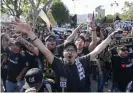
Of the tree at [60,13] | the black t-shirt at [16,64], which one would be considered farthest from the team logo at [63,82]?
the tree at [60,13]

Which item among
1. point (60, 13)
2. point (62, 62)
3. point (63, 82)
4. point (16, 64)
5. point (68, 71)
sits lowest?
point (60, 13)

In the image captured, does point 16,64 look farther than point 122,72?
Yes

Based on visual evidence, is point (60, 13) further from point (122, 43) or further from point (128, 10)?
point (122, 43)

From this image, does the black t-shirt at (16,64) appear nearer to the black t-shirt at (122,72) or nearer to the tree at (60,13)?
the black t-shirt at (122,72)

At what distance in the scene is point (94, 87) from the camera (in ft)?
35.1

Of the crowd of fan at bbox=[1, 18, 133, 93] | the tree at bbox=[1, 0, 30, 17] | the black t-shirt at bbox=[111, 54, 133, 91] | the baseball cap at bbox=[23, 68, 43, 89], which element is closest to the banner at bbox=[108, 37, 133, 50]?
the crowd of fan at bbox=[1, 18, 133, 93]

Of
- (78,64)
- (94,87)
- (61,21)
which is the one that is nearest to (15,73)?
(78,64)

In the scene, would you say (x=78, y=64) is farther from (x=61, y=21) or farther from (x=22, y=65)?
(x=61, y=21)

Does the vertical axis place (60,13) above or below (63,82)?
below

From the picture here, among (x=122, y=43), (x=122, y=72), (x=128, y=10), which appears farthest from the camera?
(x=128, y=10)

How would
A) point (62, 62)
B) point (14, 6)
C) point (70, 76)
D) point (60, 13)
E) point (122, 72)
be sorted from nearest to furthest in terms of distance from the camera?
point (70, 76), point (62, 62), point (122, 72), point (14, 6), point (60, 13)

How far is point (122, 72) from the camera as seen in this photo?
21.9 ft

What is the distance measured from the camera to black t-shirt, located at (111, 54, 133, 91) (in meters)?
6.67

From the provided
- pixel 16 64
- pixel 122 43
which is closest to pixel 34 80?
pixel 16 64
